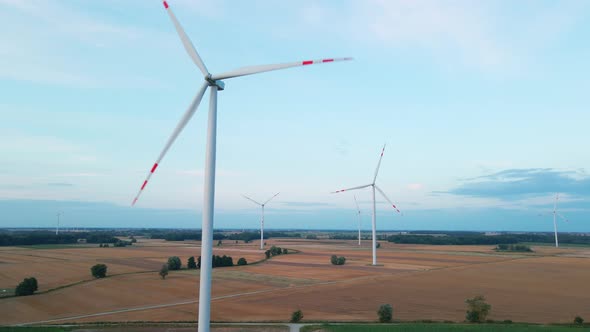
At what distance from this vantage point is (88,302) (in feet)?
193

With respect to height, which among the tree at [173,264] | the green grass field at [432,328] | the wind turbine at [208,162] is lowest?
the tree at [173,264]

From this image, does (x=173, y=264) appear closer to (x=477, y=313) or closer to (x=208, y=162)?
(x=477, y=313)

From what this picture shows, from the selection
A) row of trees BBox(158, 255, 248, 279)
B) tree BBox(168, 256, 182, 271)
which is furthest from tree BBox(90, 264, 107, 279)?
tree BBox(168, 256, 182, 271)

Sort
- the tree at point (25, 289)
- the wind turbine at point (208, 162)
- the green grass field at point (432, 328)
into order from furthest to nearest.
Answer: the tree at point (25, 289), the green grass field at point (432, 328), the wind turbine at point (208, 162)

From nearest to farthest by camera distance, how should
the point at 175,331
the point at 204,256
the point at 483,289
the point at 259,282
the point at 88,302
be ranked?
the point at 204,256
the point at 175,331
the point at 88,302
the point at 483,289
the point at 259,282

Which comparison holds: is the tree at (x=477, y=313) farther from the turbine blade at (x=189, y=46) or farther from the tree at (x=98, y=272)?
the tree at (x=98, y=272)

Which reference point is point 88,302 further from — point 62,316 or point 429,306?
point 429,306

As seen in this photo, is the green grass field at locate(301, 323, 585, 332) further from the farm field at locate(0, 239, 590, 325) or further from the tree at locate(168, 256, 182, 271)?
the tree at locate(168, 256, 182, 271)

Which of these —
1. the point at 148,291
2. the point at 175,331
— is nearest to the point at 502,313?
the point at 175,331

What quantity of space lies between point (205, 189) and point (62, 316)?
36.9 m


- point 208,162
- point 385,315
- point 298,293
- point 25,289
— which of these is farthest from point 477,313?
point 25,289

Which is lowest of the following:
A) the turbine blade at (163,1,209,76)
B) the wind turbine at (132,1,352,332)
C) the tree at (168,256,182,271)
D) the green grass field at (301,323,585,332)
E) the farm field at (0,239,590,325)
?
the farm field at (0,239,590,325)

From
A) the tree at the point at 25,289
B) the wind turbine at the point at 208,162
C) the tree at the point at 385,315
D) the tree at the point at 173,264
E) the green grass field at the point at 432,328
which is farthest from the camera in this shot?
the tree at the point at 173,264

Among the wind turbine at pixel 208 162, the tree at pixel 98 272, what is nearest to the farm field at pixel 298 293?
the tree at pixel 98 272
